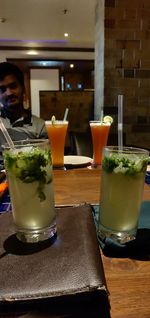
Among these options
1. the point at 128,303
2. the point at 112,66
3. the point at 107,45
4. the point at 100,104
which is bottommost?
the point at 128,303

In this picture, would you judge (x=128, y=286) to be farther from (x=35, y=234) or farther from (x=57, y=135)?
(x=57, y=135)

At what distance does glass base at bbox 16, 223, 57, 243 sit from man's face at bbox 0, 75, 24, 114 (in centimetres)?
186

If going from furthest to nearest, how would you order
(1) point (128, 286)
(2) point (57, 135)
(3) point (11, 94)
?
(3) point (11, 94) → (2) point (57, 135) → (1) point (128, 286)

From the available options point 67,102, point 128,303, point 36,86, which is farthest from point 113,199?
point 36,86

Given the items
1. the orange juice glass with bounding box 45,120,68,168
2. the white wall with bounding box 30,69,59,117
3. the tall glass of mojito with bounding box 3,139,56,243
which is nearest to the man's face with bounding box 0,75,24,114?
the orange juice glass with bounding box 45,120,68,168

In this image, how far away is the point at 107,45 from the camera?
126 inches

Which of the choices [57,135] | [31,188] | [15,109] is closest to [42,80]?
[15,109]

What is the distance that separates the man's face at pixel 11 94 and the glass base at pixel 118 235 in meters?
1.91

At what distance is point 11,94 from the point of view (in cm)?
237

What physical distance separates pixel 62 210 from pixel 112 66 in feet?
9.06

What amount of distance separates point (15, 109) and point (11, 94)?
0.15 meters

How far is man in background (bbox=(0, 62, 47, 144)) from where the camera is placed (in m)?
2.33

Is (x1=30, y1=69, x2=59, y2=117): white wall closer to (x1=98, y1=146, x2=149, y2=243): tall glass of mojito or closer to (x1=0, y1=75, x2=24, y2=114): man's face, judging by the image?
(x1=0, y1=75, x2=24, y2=114): man's face

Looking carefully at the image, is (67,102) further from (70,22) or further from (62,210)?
(62,210)
